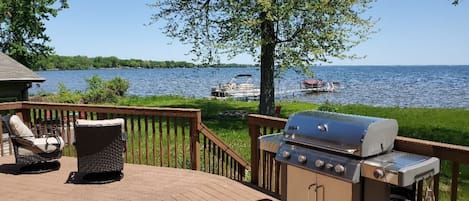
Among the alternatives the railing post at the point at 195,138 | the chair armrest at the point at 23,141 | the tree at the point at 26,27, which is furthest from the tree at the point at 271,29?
the tree at the point at 26,27

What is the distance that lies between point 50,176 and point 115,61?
78428 millimetres

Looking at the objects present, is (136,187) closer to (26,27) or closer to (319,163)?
(319,163)

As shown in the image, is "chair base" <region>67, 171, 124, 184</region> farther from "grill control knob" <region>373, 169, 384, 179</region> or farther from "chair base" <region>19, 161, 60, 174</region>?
"grill control knob" <region>373, 169, 384, 179</region>

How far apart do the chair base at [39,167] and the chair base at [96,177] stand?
49cm

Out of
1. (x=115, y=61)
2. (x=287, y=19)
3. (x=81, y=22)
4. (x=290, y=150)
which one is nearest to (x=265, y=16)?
(x=287, y=19)

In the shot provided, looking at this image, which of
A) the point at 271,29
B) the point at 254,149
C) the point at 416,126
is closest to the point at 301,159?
the point at 254,149

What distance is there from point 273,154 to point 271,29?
8.39 meters

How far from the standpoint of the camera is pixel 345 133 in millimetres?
2299

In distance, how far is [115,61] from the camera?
261ft

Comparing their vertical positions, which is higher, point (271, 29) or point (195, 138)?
point (271, 29)

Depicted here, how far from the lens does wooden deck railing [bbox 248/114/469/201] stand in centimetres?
236

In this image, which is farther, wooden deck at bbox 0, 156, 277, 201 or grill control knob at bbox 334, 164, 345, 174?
wooden deck at bbox 0, 156, 277, 201

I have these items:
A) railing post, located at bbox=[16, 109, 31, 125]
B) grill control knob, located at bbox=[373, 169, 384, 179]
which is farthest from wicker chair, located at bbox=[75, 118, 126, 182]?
grill control knob, located at bbox=[373, 169, 384, 179]

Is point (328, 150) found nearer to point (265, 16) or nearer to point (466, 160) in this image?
point (466, 160)
